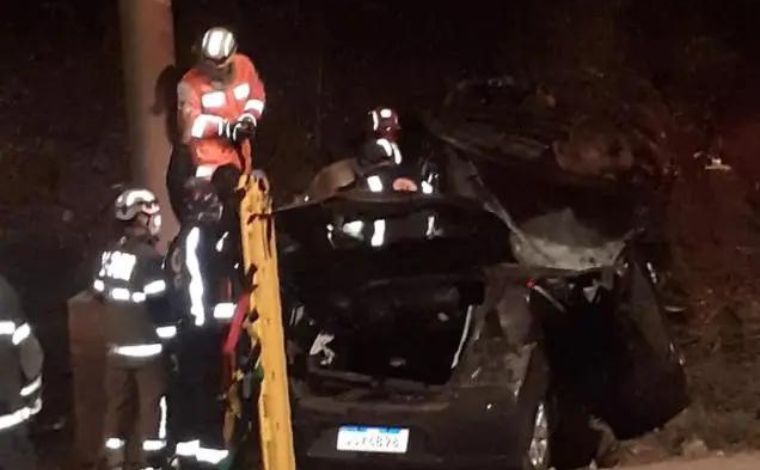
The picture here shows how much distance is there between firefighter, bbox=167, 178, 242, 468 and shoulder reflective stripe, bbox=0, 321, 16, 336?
1.73m

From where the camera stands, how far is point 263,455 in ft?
27.5

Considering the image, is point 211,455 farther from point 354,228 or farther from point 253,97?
point 253,97

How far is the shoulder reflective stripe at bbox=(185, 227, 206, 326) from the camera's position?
28.9ft

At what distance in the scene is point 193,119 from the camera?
10500 millimetres

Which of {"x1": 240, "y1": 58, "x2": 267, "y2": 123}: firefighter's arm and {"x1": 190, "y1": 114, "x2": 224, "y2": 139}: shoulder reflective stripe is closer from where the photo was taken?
{"x1": 190, "y1": 114, "x2": 224, "y2": 139}: shoulder reflective stripe

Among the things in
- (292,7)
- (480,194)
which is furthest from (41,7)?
(480,194)

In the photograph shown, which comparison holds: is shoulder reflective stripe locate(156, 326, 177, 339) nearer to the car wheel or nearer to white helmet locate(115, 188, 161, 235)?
white helmet locate(115, 188, 161, 235)

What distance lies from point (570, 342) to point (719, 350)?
344 centimetres

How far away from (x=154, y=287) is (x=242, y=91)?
2.27 metres

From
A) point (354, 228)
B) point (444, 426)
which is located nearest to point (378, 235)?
point (354, 228)

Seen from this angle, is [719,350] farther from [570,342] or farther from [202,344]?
[202,344]

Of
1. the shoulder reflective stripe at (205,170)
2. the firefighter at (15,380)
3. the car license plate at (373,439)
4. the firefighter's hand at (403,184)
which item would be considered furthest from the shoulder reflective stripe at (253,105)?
the firefighter at (15,380)

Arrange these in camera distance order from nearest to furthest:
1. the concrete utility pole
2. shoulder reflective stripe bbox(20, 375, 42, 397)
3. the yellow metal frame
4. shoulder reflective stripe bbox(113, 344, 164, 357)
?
shoulder reflective stripe bbox(20, 375, 42, 397) < the yellow metal frame < shoulder reflective stripe bbox(113, 344, 164, 357) < the concrete utility pole

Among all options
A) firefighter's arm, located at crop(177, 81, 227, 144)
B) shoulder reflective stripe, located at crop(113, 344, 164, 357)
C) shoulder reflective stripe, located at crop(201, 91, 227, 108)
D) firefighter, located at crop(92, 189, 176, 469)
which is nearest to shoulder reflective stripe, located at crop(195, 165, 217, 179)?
firefighter's arm, located at crop(177, 81, 227, 144)
